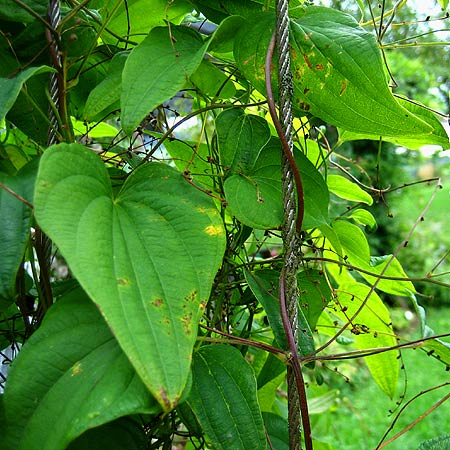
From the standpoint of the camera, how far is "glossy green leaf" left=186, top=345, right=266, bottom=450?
0.47m

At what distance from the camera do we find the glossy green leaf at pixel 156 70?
448 millimetres

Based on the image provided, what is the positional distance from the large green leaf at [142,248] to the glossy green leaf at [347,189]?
35cm

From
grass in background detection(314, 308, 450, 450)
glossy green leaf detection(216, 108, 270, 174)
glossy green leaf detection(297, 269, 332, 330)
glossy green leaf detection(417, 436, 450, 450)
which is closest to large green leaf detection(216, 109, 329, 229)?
glossy green leaf detection(216, 108, 270, 174)

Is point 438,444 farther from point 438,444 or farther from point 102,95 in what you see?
point 102,95

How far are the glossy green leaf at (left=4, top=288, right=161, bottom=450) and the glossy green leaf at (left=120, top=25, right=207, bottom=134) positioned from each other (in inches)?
5.7

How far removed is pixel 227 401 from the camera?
19.1 inches

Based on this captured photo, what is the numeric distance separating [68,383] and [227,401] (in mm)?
138

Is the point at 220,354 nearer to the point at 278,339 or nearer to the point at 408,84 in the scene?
the point at 278,339

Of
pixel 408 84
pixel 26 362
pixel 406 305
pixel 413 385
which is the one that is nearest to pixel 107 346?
pixel 26 362

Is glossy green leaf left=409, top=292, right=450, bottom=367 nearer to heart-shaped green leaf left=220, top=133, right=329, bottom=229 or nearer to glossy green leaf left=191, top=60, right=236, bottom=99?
heart-shaped green leaf left=220, top=133, right=329, bottom=229

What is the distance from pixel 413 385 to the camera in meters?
2.88

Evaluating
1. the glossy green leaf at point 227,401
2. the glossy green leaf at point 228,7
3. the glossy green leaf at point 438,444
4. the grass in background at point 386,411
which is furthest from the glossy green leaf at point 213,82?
the grass in background at point 386,411

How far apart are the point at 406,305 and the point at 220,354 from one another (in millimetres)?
3830

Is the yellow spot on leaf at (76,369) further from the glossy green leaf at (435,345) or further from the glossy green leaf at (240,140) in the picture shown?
the glossy green leaf at (435,345)
